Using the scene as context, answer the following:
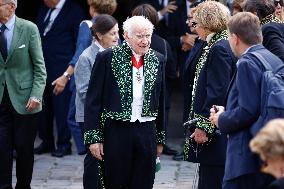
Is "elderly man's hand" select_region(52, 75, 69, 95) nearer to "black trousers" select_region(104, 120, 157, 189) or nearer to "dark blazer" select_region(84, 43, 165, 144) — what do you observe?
"dark blazer" select_region(84, 43, 165, 144)

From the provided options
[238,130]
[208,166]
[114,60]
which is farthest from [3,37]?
[238,130]

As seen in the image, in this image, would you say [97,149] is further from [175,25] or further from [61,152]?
[175,25]

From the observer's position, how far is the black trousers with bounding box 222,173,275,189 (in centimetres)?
612

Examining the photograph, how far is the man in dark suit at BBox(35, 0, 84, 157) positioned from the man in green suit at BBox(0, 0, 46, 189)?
2237 millimetres

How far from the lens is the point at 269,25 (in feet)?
24.8

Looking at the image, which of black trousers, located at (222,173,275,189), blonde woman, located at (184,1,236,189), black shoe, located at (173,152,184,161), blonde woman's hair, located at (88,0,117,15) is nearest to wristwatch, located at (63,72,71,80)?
blonde woman's hair, located at (88,0,117,15)

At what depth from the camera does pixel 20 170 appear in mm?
8945

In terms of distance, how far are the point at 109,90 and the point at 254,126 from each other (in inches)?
64.7

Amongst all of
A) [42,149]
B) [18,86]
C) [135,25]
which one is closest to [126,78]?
[135,25]

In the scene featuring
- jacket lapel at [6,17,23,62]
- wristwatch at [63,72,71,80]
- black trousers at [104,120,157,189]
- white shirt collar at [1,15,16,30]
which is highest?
white shirt collar at [1,15,16,30]

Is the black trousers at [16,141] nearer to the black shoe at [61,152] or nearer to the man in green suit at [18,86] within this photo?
the man in green suit at [18,86]

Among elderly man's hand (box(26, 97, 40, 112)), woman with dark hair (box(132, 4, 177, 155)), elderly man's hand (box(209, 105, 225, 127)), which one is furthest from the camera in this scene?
woman with dark hair (box(132, 4, 177, 155))

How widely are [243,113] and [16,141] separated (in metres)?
3.45

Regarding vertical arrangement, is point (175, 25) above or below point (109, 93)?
above
